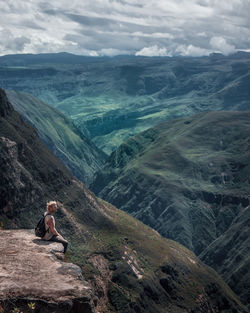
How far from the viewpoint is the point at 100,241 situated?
141 metres

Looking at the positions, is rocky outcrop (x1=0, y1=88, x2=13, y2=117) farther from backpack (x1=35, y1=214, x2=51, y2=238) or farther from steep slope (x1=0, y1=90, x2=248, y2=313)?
backpack (x1=35, y1=214, x2=51, y2=238)

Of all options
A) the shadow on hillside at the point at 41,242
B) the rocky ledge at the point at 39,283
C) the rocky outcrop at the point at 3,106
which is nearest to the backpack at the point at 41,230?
the shadow on hillside at the point at 41,242

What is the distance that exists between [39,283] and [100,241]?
119964mm

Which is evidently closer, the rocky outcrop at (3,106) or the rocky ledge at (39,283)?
the rocky ledge at (39,283)

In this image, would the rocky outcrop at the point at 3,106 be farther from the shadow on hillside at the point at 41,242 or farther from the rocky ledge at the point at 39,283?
the rocky ledge at the point at 39,283

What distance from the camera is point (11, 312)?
20.4m

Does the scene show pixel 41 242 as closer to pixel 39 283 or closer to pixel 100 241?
pixel 39 283

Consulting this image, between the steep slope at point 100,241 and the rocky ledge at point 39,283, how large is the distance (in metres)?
92.1

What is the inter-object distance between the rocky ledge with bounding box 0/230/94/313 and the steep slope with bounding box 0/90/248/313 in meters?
92.1

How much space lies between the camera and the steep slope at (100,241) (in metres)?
126

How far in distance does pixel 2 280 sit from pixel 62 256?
5596 mm

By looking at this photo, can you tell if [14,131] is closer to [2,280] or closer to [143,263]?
[143,263]

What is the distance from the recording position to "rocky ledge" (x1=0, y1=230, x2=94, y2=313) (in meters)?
21.0

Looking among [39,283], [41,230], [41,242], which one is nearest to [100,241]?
[41,230]
